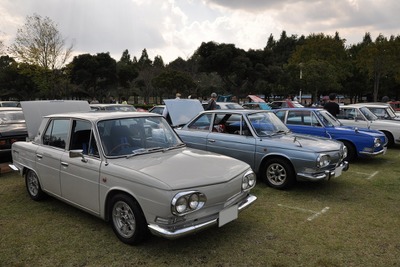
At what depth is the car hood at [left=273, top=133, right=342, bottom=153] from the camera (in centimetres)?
560

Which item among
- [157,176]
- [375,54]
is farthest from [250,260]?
[375,54]

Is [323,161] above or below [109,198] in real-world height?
above

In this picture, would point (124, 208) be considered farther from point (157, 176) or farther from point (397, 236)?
point (397, 236)

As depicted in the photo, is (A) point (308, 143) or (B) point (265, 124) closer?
(A) point (308, 143)

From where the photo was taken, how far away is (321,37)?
1517 inches

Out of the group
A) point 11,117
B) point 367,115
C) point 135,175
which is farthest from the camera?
point 367,115

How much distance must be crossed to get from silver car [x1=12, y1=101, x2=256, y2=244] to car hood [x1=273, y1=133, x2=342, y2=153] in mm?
2006

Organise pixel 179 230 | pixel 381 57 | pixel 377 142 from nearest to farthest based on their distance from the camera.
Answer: pixel 179 230 → pixel 377 142 → pixel 381 57

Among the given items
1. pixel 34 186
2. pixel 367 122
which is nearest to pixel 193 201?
pixel 34 186

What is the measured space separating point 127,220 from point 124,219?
0.06m

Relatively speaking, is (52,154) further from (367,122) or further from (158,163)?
(367,122)

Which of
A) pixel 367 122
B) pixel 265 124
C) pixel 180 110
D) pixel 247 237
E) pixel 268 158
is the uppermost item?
pixel 180 110

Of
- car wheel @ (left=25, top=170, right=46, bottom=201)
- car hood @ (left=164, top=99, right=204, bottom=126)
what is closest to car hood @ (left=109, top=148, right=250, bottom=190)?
car wheel @ (left=25, top=170, right=46, bottom=201)

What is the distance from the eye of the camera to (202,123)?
7.07 meters
